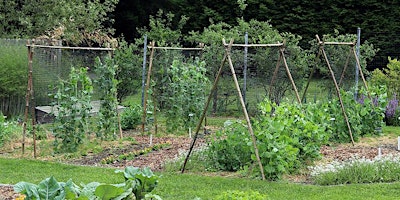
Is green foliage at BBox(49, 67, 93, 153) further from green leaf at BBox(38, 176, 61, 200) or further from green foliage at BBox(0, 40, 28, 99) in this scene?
green leaf at BBox(38, 176, 61, 200)

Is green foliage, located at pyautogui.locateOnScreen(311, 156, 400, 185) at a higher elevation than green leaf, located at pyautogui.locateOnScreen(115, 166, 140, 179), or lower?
lower

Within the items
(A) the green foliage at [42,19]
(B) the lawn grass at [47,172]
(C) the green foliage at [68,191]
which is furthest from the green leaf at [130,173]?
(A) the green foliage at [42,19]

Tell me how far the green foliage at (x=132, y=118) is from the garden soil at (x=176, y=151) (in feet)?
3.94

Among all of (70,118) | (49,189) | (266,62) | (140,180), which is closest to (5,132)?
(70,118)

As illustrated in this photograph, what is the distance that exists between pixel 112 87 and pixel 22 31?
6.43 metres

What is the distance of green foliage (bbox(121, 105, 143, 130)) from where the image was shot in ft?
40.0

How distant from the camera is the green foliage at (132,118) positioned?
12188 mm

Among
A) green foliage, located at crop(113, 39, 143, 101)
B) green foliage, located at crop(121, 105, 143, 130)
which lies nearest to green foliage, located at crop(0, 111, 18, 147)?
green foliage, located at crop(121, 105, 143, 130)

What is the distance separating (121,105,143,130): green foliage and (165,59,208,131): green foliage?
83cm

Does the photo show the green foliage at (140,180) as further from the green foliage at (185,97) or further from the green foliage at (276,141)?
the green foliage at (185,97)

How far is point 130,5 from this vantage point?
90.5 ft

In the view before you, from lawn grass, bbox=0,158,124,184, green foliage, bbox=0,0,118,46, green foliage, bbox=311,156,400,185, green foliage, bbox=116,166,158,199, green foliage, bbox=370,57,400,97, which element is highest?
green foliage, bbox=0,0,118,46

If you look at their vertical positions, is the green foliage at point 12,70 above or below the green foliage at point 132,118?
above

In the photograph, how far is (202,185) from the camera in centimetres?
725
